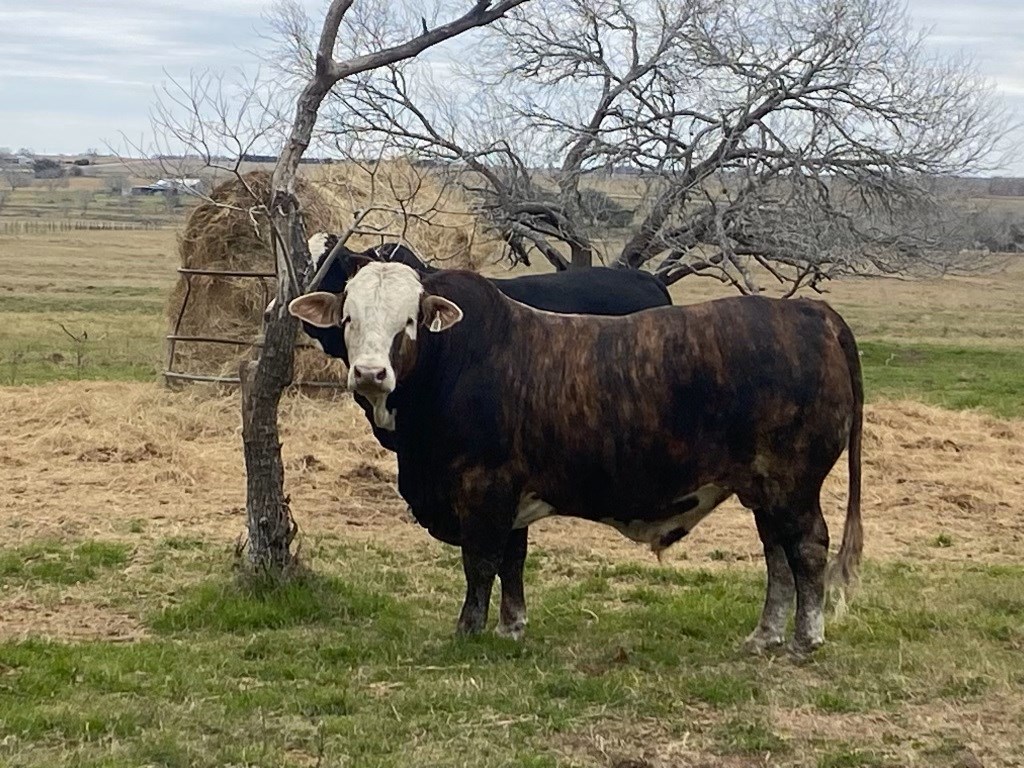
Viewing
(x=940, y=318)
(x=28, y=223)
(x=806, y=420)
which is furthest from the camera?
(x=28, y=223)

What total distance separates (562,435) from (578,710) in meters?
1.47

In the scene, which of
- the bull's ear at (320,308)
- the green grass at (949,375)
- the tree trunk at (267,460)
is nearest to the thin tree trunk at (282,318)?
the tree trunk at (267,460)

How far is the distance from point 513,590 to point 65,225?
53.9 meters

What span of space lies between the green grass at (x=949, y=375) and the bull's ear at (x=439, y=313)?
11451 mm

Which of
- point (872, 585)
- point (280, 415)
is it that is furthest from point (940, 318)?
point (872, 585)

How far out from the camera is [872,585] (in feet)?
27.3

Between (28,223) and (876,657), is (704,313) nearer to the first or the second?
(876,657)

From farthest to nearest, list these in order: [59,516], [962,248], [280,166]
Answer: [962,248] → [59,516] → [280,166]

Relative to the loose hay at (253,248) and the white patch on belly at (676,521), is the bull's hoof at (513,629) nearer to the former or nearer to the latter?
the white patch on belly at (676,521)

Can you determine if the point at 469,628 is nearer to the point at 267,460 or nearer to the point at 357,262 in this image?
the point at 267,460

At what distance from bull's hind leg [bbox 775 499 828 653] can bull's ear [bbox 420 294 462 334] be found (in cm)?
183

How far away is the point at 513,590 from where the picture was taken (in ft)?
22.9

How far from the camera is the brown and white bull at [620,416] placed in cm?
654

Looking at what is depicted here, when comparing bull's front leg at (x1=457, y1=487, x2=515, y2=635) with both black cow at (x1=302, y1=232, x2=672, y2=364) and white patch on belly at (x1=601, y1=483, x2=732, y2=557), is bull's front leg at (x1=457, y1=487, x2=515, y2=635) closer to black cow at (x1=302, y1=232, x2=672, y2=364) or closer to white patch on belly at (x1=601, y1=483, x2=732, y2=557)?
white patch on belly at (x1=601, y1=483, x2=732, y2=557)
